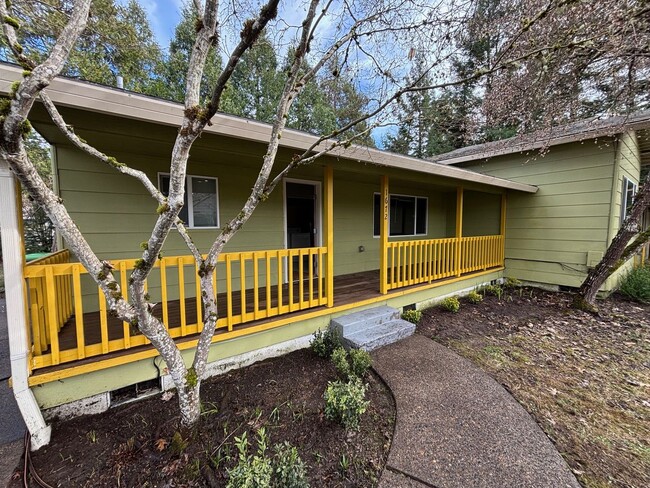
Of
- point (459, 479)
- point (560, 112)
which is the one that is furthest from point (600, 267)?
point (459, 479)

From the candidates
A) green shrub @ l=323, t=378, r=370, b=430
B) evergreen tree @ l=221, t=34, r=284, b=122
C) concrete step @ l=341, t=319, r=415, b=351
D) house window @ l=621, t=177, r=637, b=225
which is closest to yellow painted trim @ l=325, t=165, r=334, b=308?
concrete step @ l=341, t=319, r=415, b=351

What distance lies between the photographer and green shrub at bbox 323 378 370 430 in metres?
2.25

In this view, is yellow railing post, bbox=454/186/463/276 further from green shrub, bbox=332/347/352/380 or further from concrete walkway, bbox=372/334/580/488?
green shrub, bbox=332/347/352/380

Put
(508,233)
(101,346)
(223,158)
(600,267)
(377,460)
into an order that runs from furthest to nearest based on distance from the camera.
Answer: (508,233)
(600,267)
(223,158)
(101,346)
(377,460)

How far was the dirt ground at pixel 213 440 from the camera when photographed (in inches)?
74.5

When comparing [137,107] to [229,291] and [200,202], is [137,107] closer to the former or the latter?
[229,291]

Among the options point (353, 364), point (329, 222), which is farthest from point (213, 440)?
point (329, 222)

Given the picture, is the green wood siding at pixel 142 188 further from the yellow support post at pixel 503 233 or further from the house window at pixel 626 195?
the house window at pixel 626 195

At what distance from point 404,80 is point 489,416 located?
132 inches

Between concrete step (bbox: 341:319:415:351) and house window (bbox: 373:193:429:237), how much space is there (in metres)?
3.08

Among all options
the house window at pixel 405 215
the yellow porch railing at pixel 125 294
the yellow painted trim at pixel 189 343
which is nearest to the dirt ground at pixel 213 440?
the yellow painted trim at pixel 189 343

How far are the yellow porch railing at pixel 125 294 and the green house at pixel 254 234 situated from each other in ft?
0.05

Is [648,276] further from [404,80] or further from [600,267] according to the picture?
[404,80]

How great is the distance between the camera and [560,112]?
4.35m
